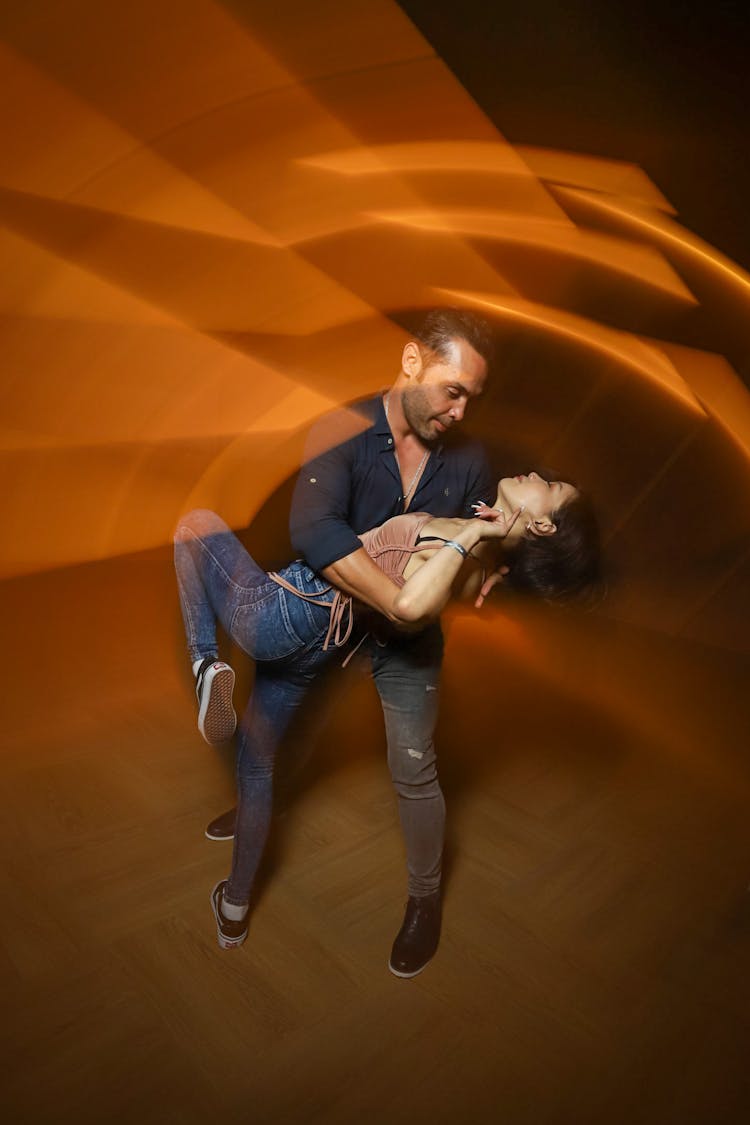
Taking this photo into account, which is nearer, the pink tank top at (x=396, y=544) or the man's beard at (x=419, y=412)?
the pink tank top at (x=396, y=544)

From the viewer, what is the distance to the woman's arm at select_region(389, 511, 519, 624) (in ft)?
4.71

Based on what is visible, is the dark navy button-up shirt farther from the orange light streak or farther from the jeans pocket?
the orange light streak

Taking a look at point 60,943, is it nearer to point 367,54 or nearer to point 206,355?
point 367,54

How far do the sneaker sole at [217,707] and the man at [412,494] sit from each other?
0.36 meters

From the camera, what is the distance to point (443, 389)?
1.68 m

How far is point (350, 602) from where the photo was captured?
5.05ft

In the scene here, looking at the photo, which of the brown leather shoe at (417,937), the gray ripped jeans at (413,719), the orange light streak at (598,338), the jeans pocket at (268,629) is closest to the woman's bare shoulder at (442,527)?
the gray ripped jeans at (413,719)

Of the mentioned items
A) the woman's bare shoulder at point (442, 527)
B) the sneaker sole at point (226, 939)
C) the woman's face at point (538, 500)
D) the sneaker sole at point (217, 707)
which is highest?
the woman's face at point (538, 500)

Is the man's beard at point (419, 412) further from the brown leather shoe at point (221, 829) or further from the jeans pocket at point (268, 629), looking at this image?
the brown leather shoe at point (221, 829)

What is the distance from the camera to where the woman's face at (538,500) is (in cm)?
168

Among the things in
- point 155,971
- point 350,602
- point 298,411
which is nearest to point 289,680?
point 350,602

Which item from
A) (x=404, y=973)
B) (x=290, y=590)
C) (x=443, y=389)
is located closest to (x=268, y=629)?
(x=290, y=590)

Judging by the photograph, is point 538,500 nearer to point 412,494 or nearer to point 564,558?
point 564,558

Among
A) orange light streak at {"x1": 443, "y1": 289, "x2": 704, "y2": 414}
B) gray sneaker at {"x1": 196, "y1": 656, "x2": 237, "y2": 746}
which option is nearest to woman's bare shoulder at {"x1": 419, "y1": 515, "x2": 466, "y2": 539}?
gray sneaker at {"x1": 196, "y1": 656, "x2": 237, "y2": 746}
